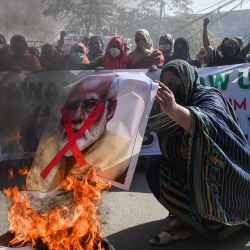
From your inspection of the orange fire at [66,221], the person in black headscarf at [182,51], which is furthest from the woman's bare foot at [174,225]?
the person in black headscarf at [182,51]

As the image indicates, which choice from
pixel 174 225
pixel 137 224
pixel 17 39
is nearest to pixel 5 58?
pixel 17 39

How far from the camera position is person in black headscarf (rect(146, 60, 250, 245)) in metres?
2.98

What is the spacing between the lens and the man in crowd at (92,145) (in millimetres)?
2555

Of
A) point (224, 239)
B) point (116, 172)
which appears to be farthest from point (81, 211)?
point (224, 239)

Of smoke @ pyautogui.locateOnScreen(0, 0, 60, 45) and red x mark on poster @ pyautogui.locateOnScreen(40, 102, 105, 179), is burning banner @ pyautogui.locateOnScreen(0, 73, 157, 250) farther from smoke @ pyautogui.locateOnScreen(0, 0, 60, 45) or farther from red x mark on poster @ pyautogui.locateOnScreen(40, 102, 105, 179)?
smoke @ pyautogui.locateOnScreen(0, 0, 60, 45)

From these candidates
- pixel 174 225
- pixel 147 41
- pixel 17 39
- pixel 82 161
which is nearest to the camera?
pixel 82 161

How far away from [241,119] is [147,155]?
4.31ft

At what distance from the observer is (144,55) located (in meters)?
6.11

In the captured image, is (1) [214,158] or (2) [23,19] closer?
(1) [214,158]

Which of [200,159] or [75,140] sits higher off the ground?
[75,140]

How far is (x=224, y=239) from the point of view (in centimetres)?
361

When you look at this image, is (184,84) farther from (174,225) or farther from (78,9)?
(78,9)

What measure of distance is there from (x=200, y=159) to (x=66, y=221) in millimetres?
988

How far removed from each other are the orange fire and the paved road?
2.71 ft
